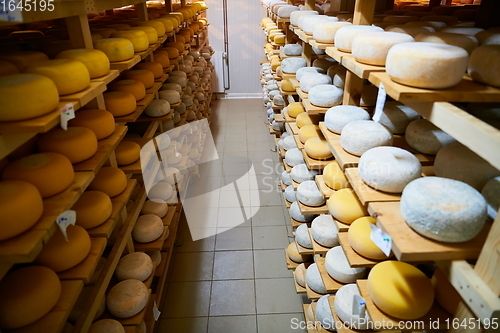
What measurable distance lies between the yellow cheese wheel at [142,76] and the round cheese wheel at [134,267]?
1.27 meters

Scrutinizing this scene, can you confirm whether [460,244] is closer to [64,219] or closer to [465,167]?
[465,167]

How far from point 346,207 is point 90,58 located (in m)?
1.41

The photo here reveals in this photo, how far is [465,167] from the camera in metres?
1.18

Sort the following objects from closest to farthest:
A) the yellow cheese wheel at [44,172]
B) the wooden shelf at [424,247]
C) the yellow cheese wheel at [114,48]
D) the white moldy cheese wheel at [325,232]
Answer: the wooden shelf at [424,247]
the yellow cheese wheel at [44,172]
the yellow cheese wheel at [114,48]
the white moldy cheese wheel at [325,232]

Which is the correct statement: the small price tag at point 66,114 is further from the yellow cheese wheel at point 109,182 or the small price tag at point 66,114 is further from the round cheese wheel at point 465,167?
the round cheese wheel at point 465,167

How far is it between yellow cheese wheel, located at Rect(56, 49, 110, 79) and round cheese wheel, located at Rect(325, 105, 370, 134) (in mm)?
1185

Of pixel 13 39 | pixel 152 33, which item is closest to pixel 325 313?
pixel 152 33

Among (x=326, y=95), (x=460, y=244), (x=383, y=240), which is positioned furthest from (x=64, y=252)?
(x=326, y=95)

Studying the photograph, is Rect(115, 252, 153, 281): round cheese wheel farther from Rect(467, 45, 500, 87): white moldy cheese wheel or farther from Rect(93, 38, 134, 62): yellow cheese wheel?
Rect(467, 45, 500, 87): white moldy cheese wheel

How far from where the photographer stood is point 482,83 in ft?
3.66

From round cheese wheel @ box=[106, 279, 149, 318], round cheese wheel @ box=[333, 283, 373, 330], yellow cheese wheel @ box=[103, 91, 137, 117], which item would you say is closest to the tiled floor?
round cheese wheel @ box=[106, 279, 149, 318]

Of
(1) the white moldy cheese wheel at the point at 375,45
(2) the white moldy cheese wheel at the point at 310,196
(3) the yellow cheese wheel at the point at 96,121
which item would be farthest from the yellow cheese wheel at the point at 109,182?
(1) the white moldy cheese wheel at the point at 375,45

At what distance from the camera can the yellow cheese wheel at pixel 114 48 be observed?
1836mm

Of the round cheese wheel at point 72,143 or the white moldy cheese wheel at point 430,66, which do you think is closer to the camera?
the white moldy cheese wheel at point 430,66
